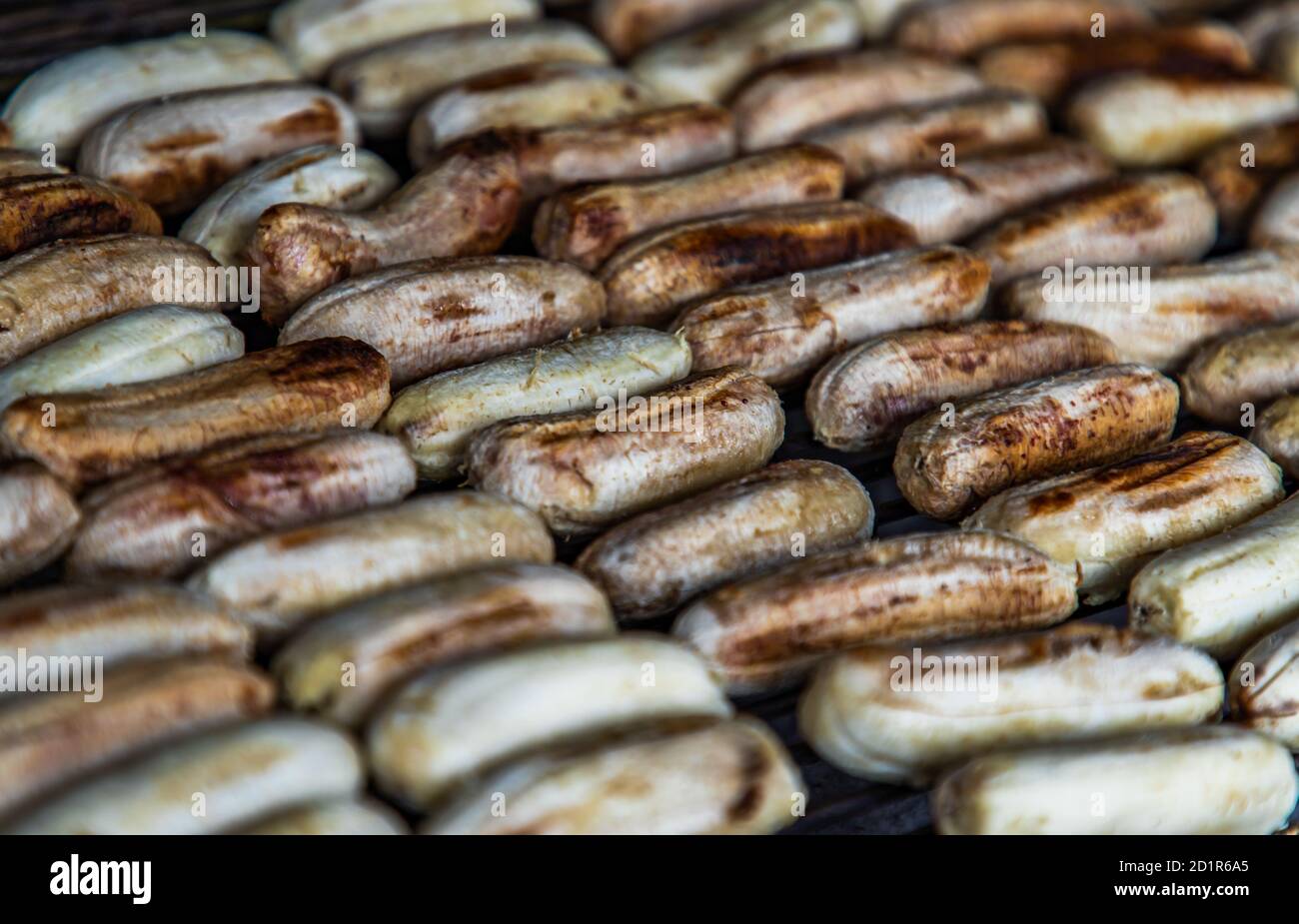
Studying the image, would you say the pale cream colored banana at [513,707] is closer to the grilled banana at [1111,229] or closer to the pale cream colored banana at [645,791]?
the pale cream colored banana at [645,791]

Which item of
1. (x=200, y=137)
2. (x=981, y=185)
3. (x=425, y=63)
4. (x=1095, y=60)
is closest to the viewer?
(x=200, y=137)

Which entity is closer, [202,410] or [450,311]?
[202,410]

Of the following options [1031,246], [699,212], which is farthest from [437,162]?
[1031,246]

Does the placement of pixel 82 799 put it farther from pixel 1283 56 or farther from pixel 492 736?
pixel 1283 56

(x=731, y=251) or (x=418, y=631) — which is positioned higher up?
(x=731, y=251)

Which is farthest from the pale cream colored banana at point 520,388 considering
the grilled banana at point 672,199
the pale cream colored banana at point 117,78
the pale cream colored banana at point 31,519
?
the pale cream colored banana at point 117,78

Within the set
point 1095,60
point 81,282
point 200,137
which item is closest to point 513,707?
point 81,282

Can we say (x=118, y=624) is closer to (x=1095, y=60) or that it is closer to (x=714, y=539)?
(x=714, y=539)
